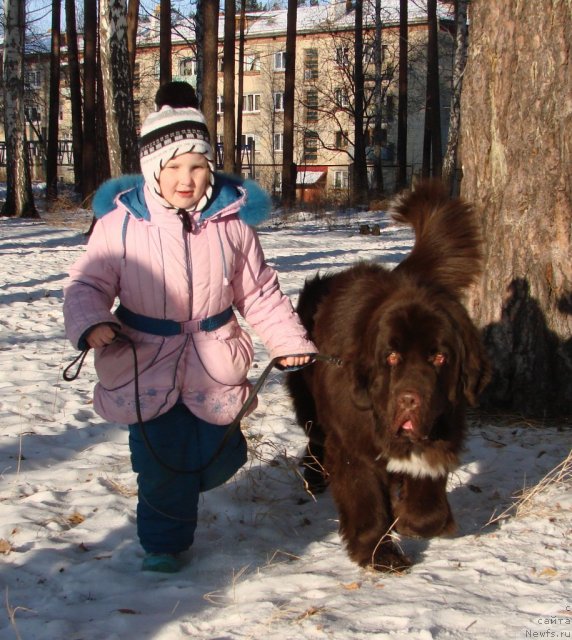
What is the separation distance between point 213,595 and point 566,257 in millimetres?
3112

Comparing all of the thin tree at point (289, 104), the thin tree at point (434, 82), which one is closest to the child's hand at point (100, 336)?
the thin tree at point (289, 104)

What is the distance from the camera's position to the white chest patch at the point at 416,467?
3.42 meters

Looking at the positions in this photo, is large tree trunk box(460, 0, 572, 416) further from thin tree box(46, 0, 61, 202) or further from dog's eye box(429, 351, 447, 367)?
thin tree box(46, 0, 61, 202)

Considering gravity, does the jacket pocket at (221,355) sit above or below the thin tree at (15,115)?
below

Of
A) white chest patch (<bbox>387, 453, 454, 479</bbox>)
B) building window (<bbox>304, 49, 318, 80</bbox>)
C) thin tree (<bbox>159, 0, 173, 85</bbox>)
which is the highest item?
building window (<bbox>304, 49, 318, 80</bbox>)

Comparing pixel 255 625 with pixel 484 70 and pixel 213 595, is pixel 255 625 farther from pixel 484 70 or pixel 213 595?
pixel 484 70

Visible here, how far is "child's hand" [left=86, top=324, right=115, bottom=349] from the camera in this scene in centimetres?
302

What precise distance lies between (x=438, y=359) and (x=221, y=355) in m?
0.90

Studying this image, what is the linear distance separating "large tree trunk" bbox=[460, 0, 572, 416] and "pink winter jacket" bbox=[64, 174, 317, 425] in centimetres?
221

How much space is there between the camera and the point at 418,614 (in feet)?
9.27

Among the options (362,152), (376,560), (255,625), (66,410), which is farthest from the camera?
(362,152)

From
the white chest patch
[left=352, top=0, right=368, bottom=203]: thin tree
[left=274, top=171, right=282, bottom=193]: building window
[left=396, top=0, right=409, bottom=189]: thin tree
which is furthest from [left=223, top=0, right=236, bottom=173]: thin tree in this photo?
the white chest patch

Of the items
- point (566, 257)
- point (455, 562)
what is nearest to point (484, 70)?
point (566, 257)

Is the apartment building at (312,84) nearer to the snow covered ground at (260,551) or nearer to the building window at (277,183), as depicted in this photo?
the building window at (277,183)
